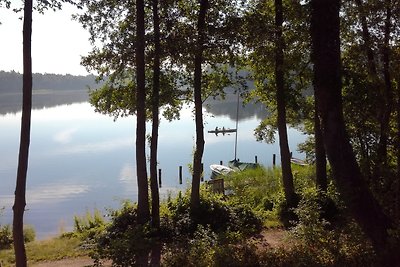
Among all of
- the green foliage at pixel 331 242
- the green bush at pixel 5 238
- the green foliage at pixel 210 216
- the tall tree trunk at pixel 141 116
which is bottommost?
the green bush at pixel 5 238

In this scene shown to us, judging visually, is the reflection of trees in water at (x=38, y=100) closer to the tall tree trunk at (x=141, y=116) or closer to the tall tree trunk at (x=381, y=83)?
the tall tree trunk at (x=141, y=116)

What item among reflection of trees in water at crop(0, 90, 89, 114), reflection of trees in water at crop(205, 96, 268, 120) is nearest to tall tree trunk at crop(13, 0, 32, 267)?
reflection of trees in water at crop(0, 90, 89, 114)

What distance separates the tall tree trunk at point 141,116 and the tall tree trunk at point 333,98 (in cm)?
426

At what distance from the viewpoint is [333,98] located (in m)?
8.09

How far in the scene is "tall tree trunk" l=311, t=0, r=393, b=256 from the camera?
7953mm

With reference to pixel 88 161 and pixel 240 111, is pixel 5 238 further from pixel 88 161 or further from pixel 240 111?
pixel 240 111

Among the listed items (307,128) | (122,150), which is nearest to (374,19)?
(307,128)

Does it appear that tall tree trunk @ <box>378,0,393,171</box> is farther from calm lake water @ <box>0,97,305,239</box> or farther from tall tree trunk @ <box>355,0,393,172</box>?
calm lake water @ <box>0,97,305,239</box>

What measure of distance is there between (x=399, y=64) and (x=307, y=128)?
9247mm

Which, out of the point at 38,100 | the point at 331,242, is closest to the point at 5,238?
the point at 331,242

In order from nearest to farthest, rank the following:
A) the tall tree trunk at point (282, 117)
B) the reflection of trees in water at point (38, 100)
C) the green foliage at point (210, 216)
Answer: the green foliage at point (210, 216) → the tall tree trunk at point (282, 117) → the reflection of trees in water at point (38, 100)

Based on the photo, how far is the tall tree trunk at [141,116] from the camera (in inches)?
432

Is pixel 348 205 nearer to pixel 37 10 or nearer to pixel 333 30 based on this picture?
pixel 333 30

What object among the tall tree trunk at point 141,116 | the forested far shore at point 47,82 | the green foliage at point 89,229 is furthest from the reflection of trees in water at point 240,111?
the tall tree trunk at point 141,116
